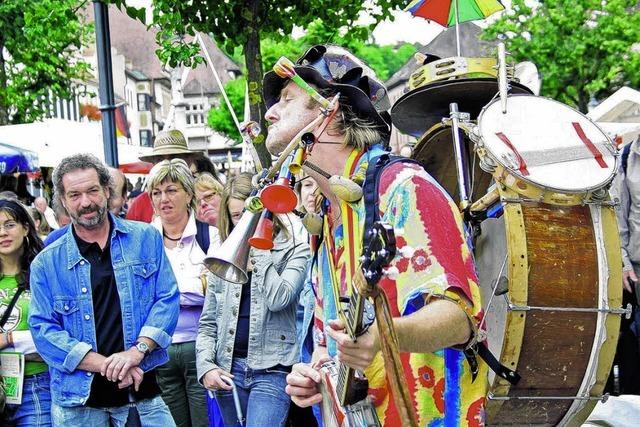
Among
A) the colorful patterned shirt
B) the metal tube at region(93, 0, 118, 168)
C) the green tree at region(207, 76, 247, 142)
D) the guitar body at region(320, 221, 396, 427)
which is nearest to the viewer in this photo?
the guitar body at region(320, 221, 396, 427)

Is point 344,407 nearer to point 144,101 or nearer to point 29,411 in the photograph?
point 29,411

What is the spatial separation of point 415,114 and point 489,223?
766 millimetres

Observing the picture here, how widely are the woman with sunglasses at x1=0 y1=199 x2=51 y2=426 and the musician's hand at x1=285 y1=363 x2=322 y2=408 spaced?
2683 mm

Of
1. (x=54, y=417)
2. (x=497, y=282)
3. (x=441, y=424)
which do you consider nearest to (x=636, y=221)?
(x=497, y=282)

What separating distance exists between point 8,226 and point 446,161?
268 centimetres

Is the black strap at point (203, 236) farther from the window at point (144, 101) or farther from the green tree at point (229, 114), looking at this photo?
the window at point (144, 101)

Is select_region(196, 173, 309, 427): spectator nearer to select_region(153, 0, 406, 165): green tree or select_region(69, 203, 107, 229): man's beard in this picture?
select_region(69, 203, 107, 229): man's beard

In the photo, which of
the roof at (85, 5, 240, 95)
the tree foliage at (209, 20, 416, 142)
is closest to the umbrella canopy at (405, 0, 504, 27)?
the tree foliage at (209, 20, 416, 142)

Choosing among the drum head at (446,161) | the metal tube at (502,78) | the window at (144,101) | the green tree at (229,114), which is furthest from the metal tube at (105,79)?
the window at (144,101)

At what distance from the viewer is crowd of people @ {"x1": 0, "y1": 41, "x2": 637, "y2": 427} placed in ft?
8.53

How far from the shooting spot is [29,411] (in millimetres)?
5266

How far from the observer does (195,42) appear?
7.90m

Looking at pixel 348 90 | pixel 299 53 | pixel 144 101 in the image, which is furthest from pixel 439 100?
pixel 144 101

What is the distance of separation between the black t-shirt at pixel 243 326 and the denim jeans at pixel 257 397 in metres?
0.05
